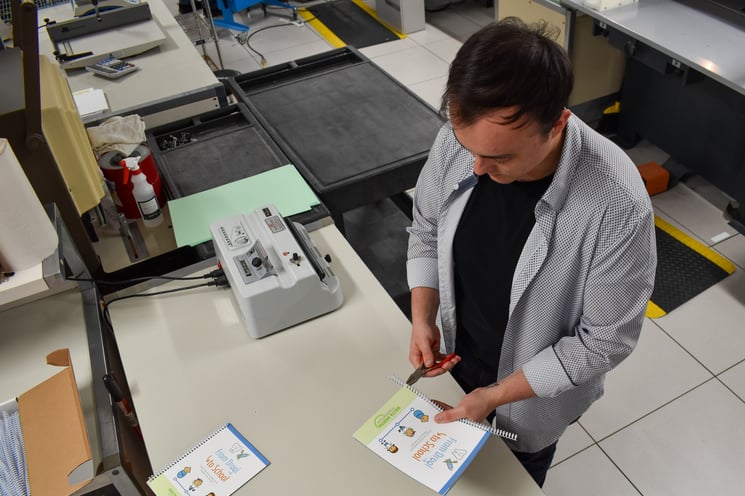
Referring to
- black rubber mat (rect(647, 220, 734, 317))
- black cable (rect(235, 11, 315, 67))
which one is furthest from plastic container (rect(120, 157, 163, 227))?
black cable (rect(235, 11, 315, 67))

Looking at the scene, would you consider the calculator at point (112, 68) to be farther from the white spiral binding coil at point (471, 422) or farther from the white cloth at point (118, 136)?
the white spiral binding coil at point (471, 422)

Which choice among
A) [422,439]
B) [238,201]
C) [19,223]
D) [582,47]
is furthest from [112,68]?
[582,47]

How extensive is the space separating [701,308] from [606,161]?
180 centimetres

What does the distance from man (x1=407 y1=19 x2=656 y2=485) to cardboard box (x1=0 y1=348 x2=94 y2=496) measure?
2.36 feet

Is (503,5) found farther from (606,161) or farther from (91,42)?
(606,161)

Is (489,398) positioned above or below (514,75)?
below

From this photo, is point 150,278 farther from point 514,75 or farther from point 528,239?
point 514,75

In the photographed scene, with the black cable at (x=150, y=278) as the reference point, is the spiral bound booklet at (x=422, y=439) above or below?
below

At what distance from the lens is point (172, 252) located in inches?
67.8

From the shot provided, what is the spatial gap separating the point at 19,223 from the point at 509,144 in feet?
3.18

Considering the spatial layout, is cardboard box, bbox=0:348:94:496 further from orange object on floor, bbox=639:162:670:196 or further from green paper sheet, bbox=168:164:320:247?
orange object on floor, bbox=639:162:670:196

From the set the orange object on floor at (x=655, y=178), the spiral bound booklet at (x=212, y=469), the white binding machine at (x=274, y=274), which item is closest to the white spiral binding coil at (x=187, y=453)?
the spiral bound booklet at (x=212, y=469)

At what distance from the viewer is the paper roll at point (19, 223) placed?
115 cm

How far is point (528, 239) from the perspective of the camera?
1113 millimetres
